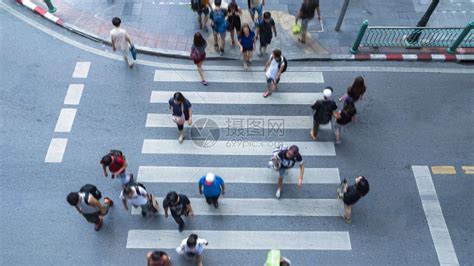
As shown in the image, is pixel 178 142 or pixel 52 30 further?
pixel 52 30

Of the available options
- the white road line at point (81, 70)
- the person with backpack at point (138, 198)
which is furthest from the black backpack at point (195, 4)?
the person with backpack at point (138, 198)

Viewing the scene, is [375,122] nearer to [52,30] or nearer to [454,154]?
[454,154]

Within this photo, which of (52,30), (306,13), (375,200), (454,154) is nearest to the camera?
(375,200)

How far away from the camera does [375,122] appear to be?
1055 cm

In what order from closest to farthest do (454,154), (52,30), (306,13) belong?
(454,154)
(306,13)
(52,30)

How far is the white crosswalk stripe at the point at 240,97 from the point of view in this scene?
35.7 ft

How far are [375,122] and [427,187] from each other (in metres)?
2.14

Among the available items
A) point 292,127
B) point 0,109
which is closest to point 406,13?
point 292,127

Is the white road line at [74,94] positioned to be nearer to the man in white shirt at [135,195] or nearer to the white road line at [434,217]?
the man in white shirt at [135,195]

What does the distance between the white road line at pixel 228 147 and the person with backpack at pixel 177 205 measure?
1.97 metres

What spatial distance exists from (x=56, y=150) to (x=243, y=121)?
16.2 feet

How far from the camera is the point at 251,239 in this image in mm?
8758

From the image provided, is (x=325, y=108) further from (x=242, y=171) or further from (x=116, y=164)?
(x=116, y=164)

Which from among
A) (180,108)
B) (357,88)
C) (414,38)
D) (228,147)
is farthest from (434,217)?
(180,108)
